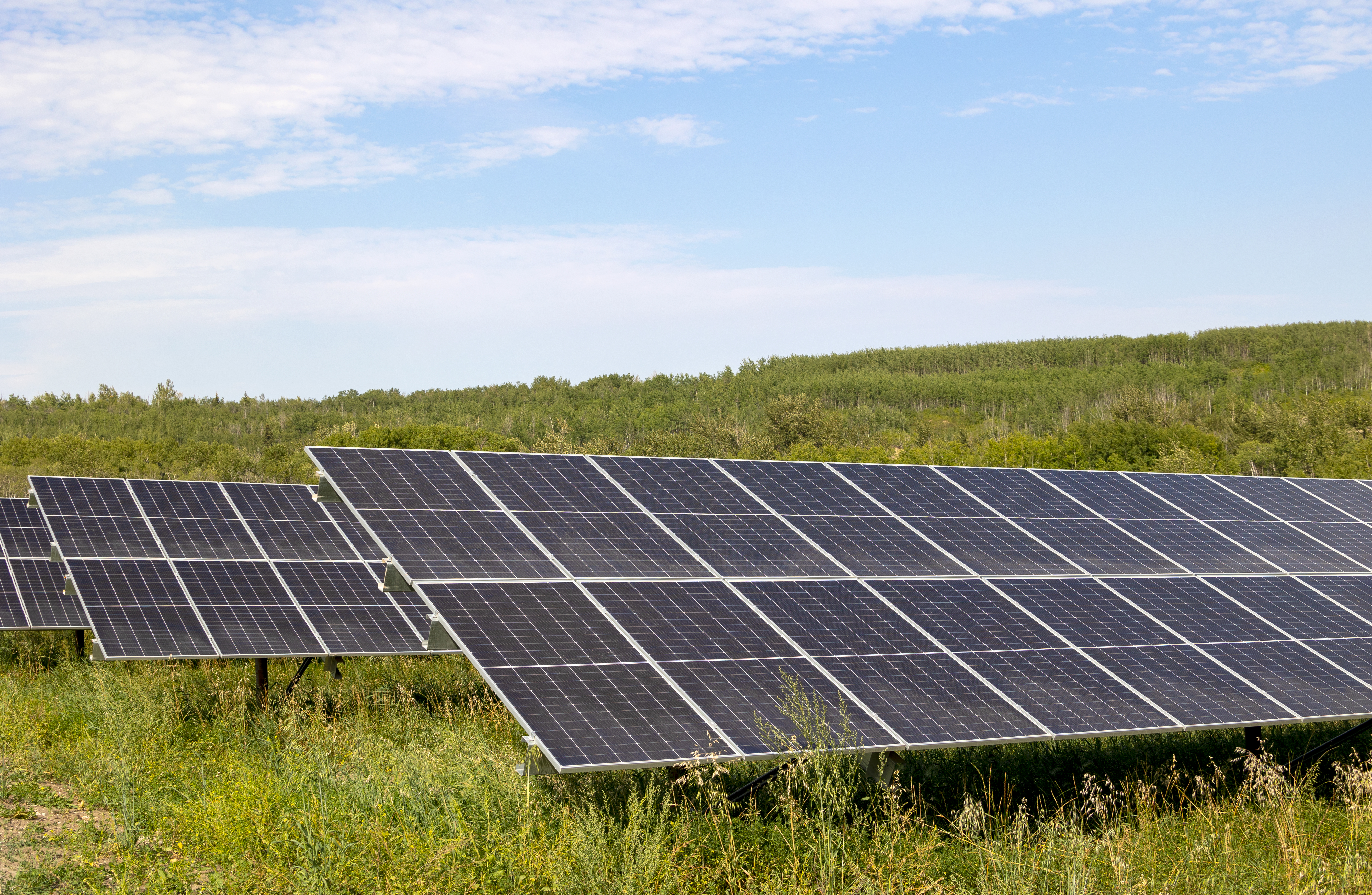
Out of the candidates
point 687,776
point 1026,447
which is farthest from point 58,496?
point 1026,447

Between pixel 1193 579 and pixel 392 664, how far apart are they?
13.7m

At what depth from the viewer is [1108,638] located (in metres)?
11.4

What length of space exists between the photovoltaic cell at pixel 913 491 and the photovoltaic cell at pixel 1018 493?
291mm

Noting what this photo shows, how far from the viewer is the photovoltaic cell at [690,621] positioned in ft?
31.8

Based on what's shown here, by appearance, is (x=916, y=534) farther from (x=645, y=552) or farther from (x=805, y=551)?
(x=645, y=552)

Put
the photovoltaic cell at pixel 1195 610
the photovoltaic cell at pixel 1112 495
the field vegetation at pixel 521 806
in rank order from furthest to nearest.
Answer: the photovoltaic cell at pixel 1112 495, the photovoltaic cell at pixel 1195 610, the field vegetation at pixel 521 806

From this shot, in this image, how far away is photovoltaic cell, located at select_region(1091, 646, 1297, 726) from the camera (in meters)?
9.78

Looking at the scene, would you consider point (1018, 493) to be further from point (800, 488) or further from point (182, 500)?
point (182, 500)

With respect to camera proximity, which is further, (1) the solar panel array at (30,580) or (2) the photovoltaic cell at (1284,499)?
(1) the solar panel array at (30,580)

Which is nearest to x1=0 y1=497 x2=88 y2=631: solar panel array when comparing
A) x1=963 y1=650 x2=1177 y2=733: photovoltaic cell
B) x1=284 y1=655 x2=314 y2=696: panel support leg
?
x1=284 y1=655 x2=314 y2=696: panel support leg

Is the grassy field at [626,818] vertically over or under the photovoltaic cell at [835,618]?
under

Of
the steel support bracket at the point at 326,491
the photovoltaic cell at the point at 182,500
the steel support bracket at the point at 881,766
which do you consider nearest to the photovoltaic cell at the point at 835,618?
the steel support bracket at the point at 881,766

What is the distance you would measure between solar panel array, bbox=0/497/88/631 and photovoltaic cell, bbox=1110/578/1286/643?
637 inches

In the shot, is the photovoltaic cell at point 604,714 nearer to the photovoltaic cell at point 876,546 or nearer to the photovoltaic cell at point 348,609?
the photovoltaic cell at point 876,546
